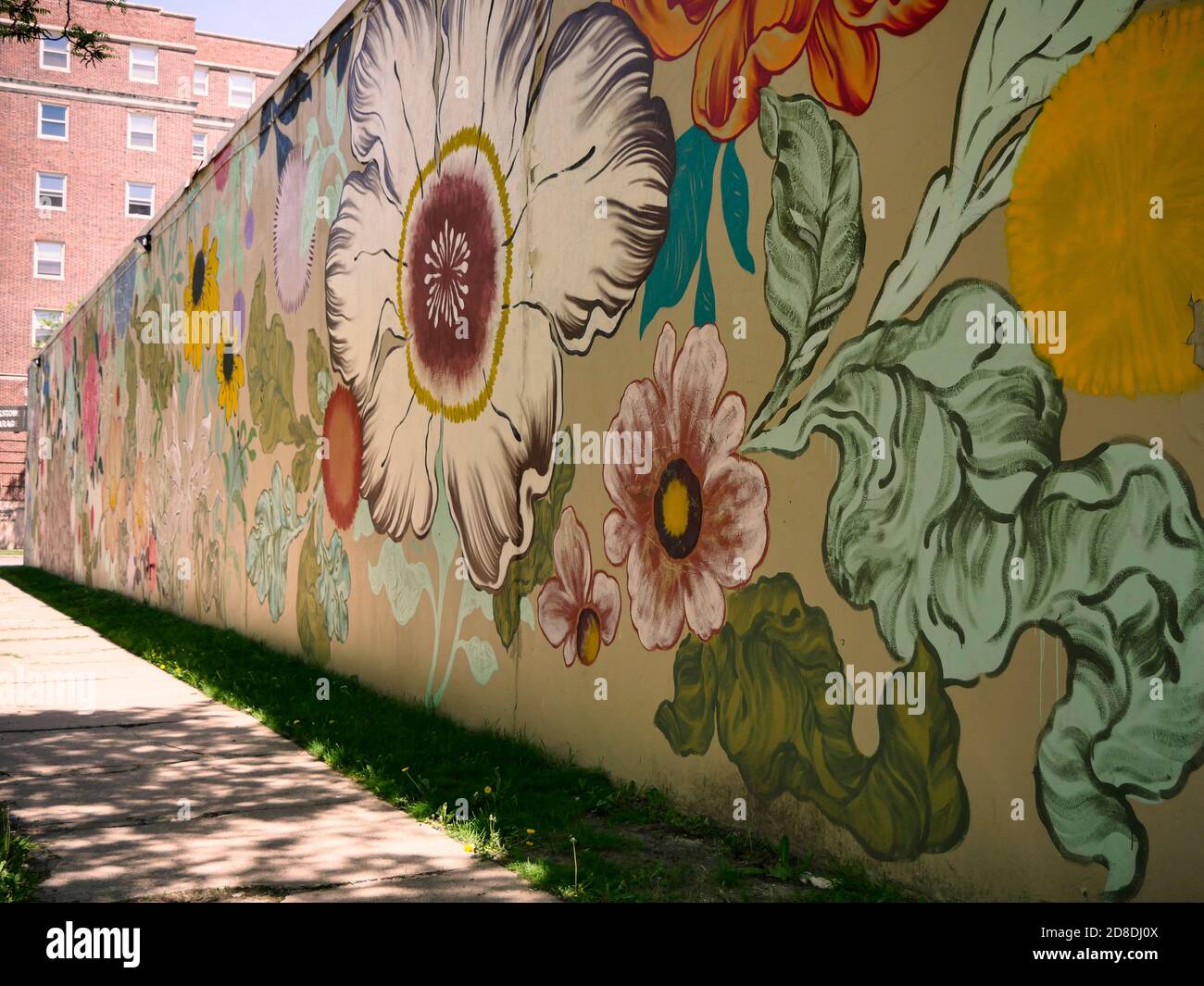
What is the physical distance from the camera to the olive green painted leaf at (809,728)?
10.4 feet

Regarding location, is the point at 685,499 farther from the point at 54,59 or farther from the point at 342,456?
the point at 54,59

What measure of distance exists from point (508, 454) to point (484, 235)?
1.15 metres

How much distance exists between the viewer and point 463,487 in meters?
5.83

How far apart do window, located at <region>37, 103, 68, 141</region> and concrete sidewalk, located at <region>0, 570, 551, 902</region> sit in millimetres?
41462

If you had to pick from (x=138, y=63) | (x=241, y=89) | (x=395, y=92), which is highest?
(x=241, y=89)

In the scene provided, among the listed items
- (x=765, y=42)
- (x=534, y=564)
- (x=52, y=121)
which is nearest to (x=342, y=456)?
(x=534, y=564)

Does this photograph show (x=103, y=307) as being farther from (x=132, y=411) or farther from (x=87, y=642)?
(x=87, y=642)

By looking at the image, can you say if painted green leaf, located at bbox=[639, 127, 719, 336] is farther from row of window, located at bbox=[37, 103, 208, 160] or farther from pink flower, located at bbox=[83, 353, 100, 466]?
row of window, located at bbox=[37, 103, 208, 160]

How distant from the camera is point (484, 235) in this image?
227 inches

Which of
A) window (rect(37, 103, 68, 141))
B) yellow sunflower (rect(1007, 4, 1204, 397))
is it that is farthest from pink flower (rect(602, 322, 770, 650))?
window (rect(37, 103, 68, 141))

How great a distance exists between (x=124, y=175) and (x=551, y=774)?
4428 centimetres

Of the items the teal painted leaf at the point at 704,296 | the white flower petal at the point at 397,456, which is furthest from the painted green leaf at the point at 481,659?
the teal painted leaf at the point at 704,296

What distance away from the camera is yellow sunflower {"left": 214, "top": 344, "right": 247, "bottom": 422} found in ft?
32.1
